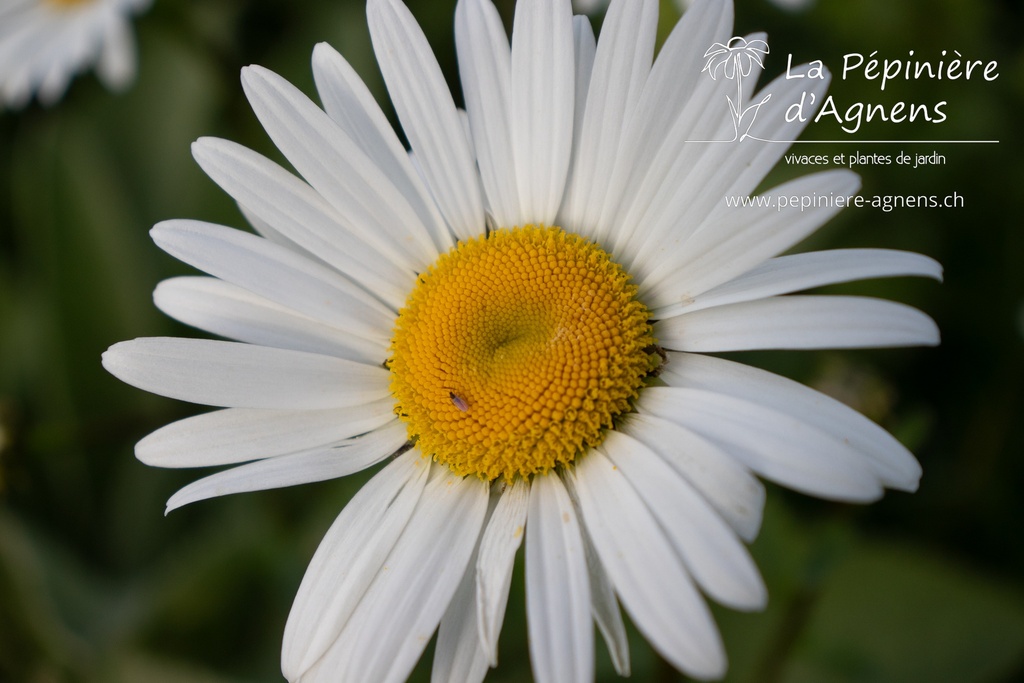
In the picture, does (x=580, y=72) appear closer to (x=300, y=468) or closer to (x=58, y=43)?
(x=300, y=468)

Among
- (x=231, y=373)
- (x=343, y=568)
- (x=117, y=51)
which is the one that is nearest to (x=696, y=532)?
(x=343, y=568)

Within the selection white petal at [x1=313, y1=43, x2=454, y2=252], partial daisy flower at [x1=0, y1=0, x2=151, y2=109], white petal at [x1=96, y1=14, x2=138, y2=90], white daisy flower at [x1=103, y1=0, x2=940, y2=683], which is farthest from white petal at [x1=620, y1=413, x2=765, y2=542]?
white petal at [x1=96, y1=14, x2=138, y2=90]

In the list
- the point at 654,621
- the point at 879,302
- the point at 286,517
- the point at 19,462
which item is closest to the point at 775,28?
the point at 879,302

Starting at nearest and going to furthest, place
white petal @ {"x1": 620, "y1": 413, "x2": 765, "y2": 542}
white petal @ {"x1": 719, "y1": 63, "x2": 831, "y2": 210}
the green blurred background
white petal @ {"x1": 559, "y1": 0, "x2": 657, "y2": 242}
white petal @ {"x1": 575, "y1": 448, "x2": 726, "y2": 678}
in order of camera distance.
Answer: white petal @ {"x1": 575, "y1": 448, "x2": 726, "y2": 678} < white petal @ {"x1": 620, "y1": 413, "x2": 765, "y2": 542} < white petal @ {"x1": 719, "y1": 63, "x2": 831, "y2": 210} < white petal @ {"x1": 559, "y1": 0, "x2": 657, "y2": 242} < the green blurred background

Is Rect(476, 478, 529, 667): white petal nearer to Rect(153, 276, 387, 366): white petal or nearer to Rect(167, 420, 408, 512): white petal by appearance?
Rect(167, 420, 408, 512): white petal

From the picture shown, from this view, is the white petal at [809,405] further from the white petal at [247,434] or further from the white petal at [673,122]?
the white petal at [247,434]

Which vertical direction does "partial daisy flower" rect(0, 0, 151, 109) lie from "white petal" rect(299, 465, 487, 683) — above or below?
above

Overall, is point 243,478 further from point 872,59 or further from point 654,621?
point 872,59
